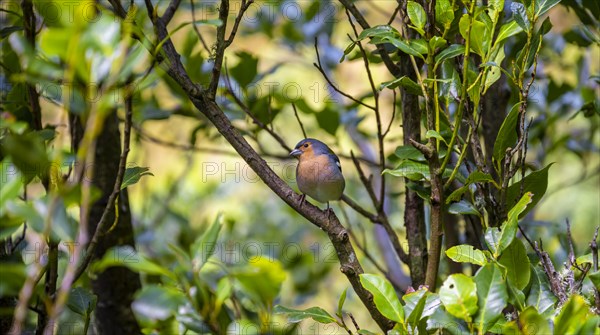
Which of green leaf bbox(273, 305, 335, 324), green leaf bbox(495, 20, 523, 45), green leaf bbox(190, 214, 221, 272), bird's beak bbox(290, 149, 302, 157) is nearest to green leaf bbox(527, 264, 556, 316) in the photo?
green leaf bbox(273, 305, 335, 324)

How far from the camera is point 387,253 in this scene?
3.13m

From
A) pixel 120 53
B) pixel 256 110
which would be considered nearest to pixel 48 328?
pixel 120 53

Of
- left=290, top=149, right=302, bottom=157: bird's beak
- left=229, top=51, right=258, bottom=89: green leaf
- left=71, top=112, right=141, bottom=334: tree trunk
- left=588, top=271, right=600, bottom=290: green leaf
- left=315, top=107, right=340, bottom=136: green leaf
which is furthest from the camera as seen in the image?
left=290, top=149, right=302, bottom=157: bird's beak

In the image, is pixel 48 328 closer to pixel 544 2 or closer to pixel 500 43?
pixel 500 43

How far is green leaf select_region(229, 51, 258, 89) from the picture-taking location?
2.59 m

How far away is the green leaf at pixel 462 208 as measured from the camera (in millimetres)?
1641

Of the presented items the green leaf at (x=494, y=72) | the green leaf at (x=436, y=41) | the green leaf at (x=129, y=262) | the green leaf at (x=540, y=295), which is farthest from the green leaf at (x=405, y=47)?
the green leaf at (x=129, y=262)

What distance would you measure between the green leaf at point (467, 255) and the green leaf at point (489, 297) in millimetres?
196

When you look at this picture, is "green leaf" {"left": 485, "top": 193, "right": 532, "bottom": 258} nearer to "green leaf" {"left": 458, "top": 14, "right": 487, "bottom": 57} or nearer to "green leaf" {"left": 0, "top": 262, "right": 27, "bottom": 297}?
"green leaf" {"left": 458, "top": 14, "right": 487, "bottom": 57}

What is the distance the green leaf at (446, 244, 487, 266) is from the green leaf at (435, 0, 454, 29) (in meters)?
0.52

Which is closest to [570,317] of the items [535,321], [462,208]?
[535,321]

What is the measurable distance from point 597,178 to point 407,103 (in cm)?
431

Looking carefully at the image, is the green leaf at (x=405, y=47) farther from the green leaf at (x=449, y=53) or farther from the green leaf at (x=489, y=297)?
the green leaf at (x=489, y=297)

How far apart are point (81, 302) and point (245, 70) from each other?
51.4 inches
